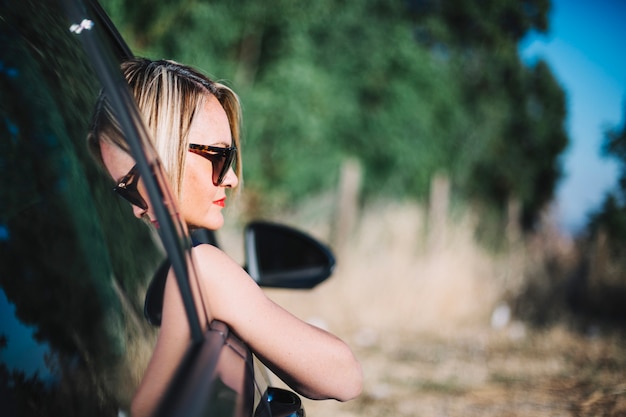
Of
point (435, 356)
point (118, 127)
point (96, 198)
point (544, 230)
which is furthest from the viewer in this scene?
point (544, 230)

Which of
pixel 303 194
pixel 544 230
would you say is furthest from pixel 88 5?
pixel 303 194

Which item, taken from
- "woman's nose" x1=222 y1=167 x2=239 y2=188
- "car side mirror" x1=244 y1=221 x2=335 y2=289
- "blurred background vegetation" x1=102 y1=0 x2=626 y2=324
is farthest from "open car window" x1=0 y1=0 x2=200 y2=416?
"blurred background vegetation" x1=102 y1=0 x2=626 y2=324

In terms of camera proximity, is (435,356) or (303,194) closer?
(435,356)

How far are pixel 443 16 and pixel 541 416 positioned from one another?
1271cm

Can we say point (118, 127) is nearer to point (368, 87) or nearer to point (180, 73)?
point (180, 73)

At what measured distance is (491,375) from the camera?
448cm

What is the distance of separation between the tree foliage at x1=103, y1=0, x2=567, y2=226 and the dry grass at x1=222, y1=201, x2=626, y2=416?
1.99 metres

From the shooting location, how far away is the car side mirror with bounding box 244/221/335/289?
6.41 ft

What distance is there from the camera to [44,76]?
110cm

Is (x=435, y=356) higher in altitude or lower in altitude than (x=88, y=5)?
higher

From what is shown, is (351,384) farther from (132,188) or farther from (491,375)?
(491,375)

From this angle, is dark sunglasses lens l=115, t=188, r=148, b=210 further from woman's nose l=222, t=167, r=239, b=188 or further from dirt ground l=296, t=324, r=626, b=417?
dirt ground l=296, t=324, r=626, b=417

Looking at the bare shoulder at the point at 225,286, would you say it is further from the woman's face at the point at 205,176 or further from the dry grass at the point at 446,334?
the dry grass at the point at 446,334

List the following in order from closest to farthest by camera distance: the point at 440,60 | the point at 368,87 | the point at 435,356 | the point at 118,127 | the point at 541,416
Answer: the point at 118,127
the point at 541,416
the point at 435,356
the point at 368,87
the point at 440,60
